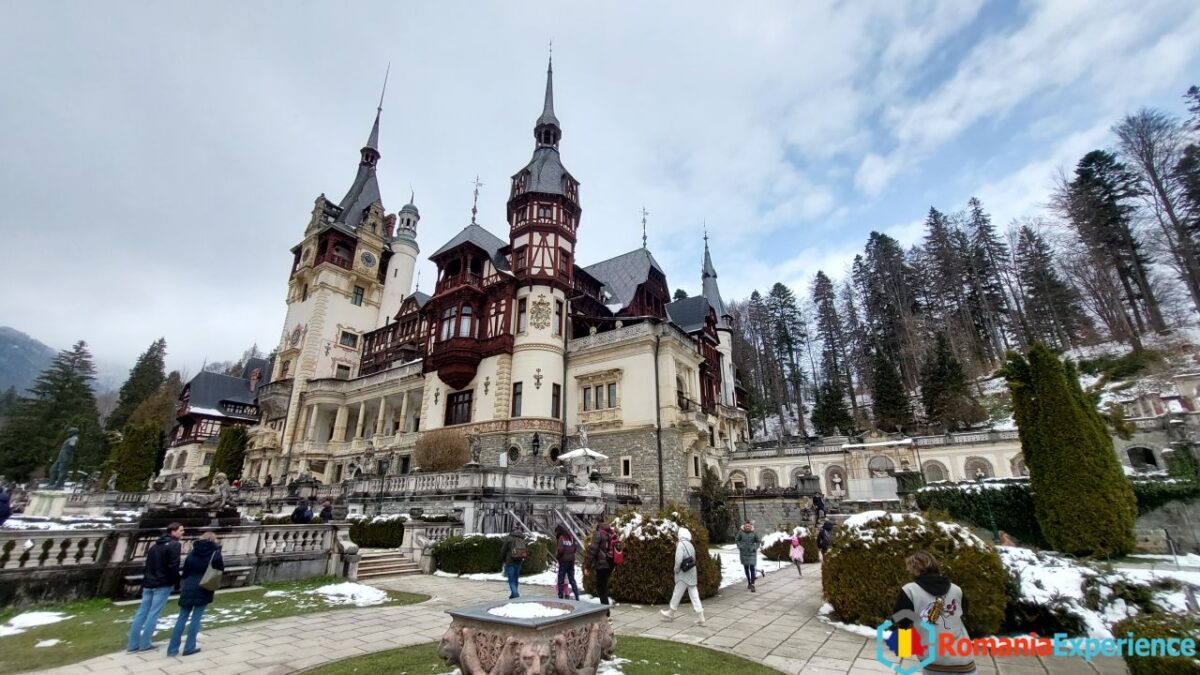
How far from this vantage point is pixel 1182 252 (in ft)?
107

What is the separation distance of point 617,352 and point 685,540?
798 inches

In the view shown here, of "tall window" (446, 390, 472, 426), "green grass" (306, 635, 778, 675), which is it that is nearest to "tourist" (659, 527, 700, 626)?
"green grass" (306, 635, 778, 675)

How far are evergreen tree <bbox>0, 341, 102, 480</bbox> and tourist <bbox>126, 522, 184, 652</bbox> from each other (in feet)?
217

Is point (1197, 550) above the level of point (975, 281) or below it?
below

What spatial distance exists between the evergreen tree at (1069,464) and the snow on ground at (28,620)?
22334 millimetres

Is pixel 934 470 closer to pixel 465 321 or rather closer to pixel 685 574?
pixel 685 574

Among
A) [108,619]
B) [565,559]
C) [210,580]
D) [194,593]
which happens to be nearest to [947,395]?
[565,559]

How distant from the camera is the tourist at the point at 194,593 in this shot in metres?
6.38

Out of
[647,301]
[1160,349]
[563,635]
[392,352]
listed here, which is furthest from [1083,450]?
[392,352]

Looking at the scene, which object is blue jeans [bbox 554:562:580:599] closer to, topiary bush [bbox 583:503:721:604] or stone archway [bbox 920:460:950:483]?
Answer: topiary bush [bbox 583:503:721:604]

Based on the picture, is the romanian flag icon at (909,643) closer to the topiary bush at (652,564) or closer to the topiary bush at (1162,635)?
the topiary bush at (1162,635)

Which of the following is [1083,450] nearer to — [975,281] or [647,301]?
[647,301]

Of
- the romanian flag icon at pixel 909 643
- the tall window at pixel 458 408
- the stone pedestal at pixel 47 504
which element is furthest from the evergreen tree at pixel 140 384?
the romanian flag icon at pixel 909 643

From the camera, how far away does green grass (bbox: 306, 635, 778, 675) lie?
5.69m
